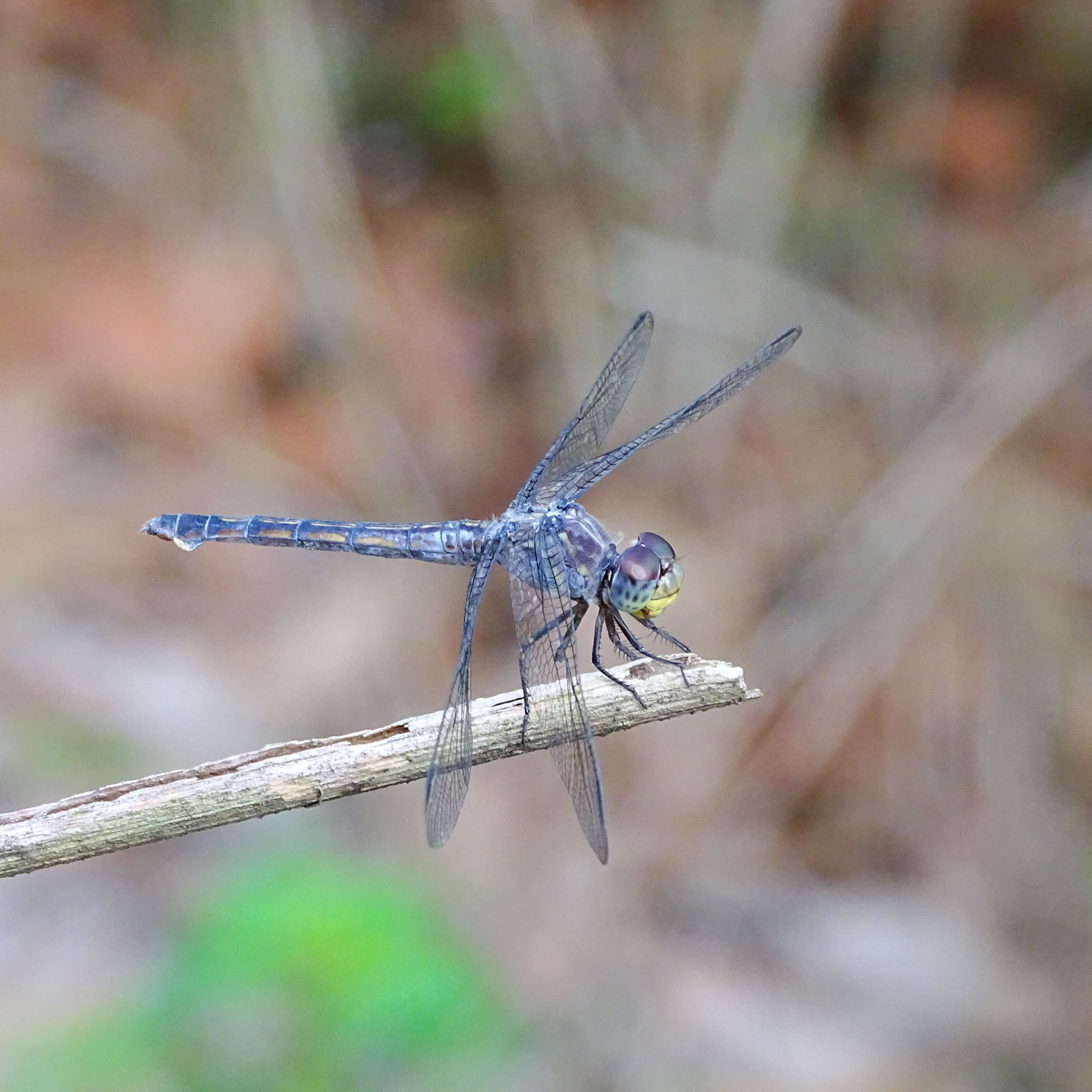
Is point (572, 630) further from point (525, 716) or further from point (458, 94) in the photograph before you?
point (458, 94)

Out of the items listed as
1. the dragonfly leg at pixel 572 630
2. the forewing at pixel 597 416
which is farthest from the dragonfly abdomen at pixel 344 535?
the dragonfly leg at pixel 572 630

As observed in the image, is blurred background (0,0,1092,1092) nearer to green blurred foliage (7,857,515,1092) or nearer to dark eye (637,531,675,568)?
green blurred foliage (7,857,515,1092)

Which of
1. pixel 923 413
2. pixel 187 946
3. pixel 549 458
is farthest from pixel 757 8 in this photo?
pixel 187 946

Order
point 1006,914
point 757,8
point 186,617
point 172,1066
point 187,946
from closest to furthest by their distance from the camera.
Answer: point 172,1066 < point 187,946 < point 1006,914 < point 186,617 < point 757,8

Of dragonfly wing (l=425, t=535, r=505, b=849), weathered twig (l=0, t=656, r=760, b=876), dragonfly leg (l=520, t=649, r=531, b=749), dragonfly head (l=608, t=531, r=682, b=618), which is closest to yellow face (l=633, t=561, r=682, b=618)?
dragonfly head (l=608, t=531, r=682, b=618)

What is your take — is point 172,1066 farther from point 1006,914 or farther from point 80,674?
point 1006,914

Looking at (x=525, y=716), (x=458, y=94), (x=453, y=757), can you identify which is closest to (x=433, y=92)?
(x=458, y=94)

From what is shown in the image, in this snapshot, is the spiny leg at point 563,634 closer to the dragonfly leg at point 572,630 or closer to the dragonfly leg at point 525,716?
the dragonfly leg at point 572,630

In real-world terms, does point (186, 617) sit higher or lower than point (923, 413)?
lower
